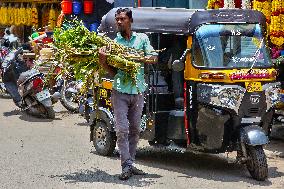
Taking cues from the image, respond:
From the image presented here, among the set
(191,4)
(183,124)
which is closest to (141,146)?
(183,124)

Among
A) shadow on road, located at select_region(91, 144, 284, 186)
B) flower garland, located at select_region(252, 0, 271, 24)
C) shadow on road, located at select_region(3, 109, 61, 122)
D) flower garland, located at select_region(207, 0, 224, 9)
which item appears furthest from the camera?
shadow on road, located at select_region(3, 109, 61, 122)

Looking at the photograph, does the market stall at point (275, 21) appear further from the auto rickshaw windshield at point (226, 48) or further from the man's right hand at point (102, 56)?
the man's right hand at point (102, 56)

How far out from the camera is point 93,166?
8.42 metres

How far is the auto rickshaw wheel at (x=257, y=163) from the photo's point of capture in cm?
751

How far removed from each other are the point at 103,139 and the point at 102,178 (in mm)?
1379

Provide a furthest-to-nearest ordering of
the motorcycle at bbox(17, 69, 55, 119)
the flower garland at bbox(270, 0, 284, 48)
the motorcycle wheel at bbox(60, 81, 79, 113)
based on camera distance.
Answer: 1. the motorcycle wheel at bbox(60, 81, 79, 113)
2. the motorcycle at bbox(17, 69, 55, 119)
3. the flower garland at bbox(270, 0, 284, 48)

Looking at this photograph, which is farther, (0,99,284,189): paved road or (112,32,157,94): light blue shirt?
(112,32,157,94): light blue shirt

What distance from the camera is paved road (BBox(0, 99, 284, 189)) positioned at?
24.7 feet

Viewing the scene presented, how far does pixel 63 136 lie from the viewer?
1084 cm

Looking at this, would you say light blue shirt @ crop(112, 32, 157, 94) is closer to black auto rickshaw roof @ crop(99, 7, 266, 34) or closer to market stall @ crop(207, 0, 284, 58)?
black auto rickshaw roof @ crop(99, 7, 266, 34)

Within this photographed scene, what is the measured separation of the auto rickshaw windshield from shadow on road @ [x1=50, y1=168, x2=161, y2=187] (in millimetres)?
1501

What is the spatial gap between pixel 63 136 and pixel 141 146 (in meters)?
1.59

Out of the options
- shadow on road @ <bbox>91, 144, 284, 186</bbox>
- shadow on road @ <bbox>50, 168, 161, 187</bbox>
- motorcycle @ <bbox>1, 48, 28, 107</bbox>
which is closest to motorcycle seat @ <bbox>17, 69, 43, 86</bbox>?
motorcycle @ <bbox>1, 48, 28, 107</bbox>

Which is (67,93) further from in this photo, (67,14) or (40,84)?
(67,14)
